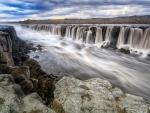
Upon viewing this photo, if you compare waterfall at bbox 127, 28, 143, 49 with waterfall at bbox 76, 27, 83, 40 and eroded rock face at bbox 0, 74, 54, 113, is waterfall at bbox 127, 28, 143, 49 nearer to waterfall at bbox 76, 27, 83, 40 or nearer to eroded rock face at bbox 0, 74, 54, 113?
waterfall at bbox 76, 27, 83, 40

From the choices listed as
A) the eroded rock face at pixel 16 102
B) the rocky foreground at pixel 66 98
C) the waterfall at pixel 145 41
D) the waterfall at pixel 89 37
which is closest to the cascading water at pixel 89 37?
the waterfall at pixel 89 37

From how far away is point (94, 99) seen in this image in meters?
5.48

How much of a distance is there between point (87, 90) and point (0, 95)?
3.11 meters

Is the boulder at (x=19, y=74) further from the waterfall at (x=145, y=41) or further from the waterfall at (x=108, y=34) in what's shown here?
the waterfall at (x=108, y=34)

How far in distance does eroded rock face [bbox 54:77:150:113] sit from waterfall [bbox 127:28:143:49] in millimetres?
17303

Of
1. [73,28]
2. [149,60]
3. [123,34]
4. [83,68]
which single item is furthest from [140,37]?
[73,28]

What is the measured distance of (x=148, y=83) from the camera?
10586 millimetres

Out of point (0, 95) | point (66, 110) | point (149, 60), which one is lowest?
point (149, 60)

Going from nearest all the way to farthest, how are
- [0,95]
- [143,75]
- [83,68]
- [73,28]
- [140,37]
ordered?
[0,95], [143,75], [83,68], [140,37], [73,28]

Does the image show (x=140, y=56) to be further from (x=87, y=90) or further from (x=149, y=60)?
(x=87, y=90)

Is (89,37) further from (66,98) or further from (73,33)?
(66,98)

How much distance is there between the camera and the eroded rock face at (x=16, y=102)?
4.14m

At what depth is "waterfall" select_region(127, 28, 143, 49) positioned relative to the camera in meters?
21.7

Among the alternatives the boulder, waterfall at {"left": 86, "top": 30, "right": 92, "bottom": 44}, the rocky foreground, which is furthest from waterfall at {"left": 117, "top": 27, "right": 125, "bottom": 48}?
the boulder
